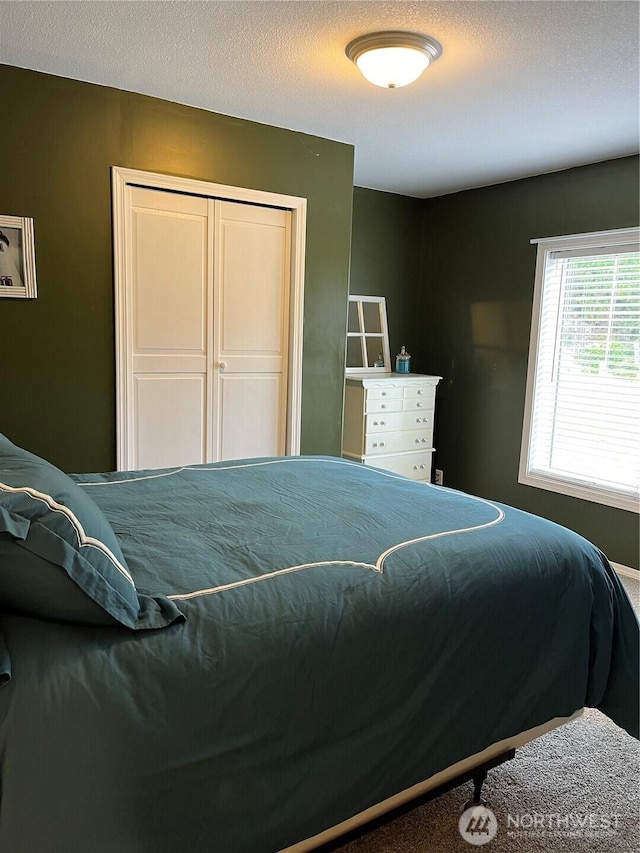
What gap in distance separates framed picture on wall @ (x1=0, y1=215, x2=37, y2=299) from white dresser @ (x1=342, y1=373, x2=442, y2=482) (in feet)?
7.29

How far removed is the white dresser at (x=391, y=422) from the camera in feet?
14.6

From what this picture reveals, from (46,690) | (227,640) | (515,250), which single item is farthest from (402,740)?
(515,250)

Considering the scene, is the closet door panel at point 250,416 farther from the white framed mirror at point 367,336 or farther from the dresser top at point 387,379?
the white framed mirror at point 367,336

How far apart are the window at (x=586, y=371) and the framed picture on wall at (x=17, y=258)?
314cm

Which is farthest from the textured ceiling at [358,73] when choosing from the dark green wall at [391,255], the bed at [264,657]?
the bed at [264,657]

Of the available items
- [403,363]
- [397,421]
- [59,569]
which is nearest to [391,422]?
[397,421]

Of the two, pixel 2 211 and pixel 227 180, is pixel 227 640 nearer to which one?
pixel 2 211

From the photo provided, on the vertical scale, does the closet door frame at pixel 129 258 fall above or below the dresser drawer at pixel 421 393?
above

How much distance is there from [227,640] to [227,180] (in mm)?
2846

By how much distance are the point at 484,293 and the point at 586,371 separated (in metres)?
1.03

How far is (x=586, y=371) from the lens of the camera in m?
4.10

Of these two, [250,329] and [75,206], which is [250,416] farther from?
[75,206]

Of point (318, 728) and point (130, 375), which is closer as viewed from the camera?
point (318, 728)

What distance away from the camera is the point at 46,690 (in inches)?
41.4
